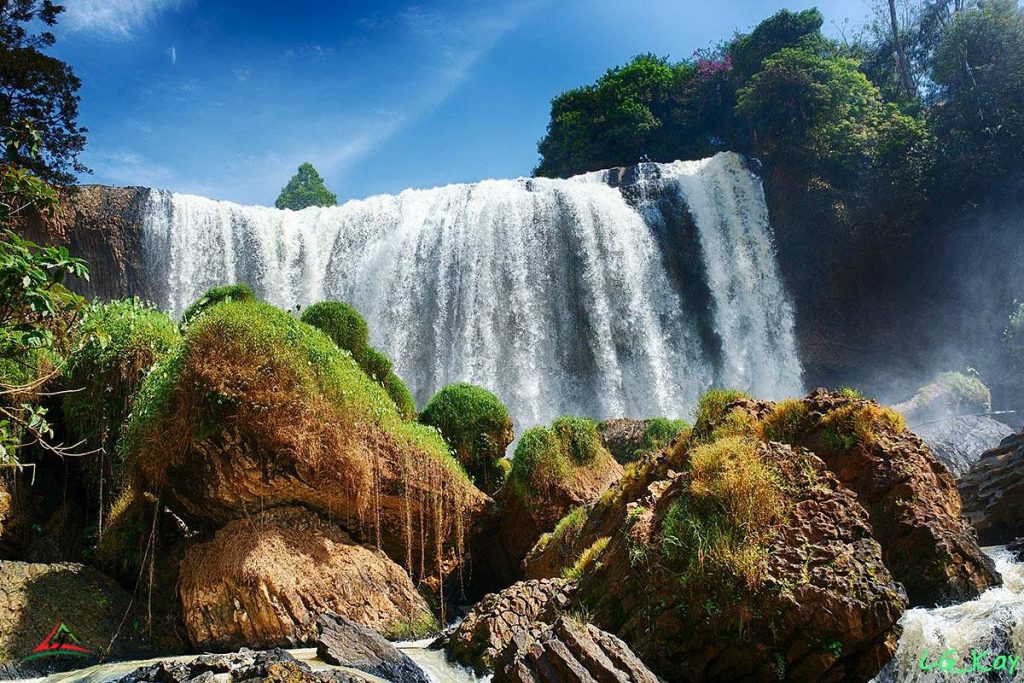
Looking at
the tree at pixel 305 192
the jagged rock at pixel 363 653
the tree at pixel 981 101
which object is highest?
the tree at pixel 305 192

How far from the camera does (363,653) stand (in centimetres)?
693

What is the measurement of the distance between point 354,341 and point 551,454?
4152 millimetres

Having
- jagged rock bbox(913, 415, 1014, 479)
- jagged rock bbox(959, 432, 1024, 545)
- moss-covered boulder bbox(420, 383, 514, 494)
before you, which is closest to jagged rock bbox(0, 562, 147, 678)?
moss-covered boulder bbox(420, 383, 514, 494)

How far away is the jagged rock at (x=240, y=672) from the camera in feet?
16.8

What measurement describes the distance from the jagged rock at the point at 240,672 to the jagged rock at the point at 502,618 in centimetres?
176

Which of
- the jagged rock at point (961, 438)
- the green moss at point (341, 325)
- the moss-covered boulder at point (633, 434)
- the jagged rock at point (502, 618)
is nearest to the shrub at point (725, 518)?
the jagged rock at point (502, 618)

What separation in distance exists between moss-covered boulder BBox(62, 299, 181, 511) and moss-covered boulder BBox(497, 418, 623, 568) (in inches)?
205

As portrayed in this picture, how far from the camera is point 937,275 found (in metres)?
24.3

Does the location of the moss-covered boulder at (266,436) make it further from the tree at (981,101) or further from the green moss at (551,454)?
the tree at (981,101)

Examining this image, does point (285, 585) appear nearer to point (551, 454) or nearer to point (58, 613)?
point (58, 613)

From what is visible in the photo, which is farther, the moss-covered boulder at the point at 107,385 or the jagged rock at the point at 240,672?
the moss-covered boulder at the point at 107,385

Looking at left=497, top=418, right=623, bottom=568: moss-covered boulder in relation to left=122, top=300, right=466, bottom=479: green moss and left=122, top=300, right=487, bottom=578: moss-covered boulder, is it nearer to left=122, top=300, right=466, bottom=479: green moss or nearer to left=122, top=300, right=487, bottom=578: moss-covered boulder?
left=122, top=300, right=487, bottom=578: moss-covered boulder

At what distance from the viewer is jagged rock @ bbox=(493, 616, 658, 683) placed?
5.00m

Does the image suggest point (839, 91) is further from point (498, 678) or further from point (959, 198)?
point (498, 678)
